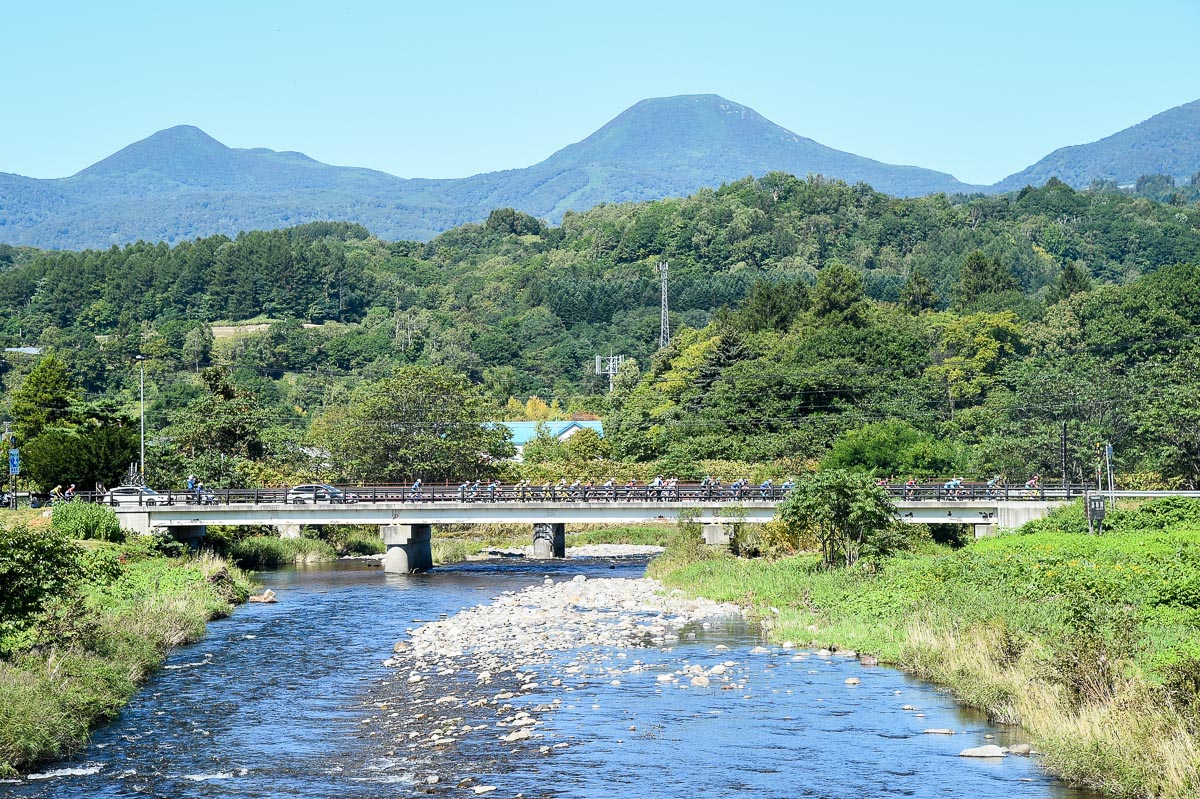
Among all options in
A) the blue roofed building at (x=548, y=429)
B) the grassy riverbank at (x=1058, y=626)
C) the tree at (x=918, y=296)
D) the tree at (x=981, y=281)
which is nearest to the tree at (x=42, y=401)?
the blue roofed building at (x=548, y=429)

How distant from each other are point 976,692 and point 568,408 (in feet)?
469

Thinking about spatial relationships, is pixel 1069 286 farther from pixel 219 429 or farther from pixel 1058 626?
pixel 1058 626

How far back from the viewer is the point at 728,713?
3294 cm

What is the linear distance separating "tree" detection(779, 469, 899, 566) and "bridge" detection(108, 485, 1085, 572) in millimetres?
15320

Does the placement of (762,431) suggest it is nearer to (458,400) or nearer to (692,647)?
(458,400)

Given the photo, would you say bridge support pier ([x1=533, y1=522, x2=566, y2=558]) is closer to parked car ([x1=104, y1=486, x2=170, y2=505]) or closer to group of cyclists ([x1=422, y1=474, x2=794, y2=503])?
group of cyclists ([x1=422, y1=474, x2=794, y2=503])

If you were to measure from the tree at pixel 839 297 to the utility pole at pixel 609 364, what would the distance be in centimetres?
2671

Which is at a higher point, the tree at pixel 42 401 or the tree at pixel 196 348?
the tree at pixel 196 348

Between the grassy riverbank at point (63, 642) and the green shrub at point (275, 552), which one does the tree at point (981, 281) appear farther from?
the grassy riverbank at point (63, 642)

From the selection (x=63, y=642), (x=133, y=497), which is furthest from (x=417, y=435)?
(x=63, y=642)

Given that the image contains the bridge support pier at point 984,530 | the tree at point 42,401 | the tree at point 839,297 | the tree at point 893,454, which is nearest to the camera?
the bridge support pier at point 984,530

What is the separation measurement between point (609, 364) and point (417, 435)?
245ft

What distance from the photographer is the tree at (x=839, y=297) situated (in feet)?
439

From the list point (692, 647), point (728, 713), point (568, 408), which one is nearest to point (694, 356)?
point (568, 408)
